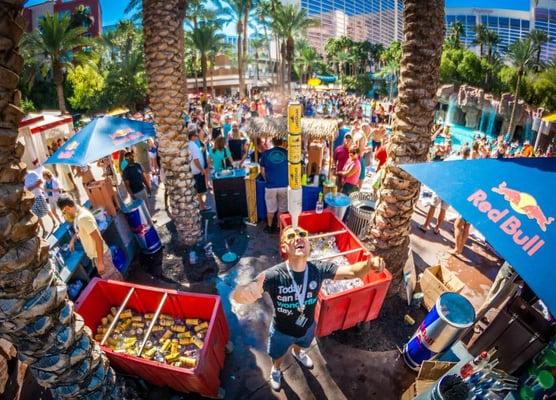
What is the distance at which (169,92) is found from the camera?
19.1 feet

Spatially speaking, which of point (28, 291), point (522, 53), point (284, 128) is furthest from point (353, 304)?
point (522, 53)

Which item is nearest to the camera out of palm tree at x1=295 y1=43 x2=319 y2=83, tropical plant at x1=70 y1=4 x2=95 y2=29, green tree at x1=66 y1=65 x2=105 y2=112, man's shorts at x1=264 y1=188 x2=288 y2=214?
man's shorts at x1=264 y1=188 x2=288 y2=214

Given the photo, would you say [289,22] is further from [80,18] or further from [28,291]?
[28,291]

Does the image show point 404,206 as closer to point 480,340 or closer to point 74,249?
point 480,340

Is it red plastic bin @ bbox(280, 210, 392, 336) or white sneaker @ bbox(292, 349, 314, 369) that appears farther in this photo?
white sneaker @ bbox(292, 349, 314, 369)

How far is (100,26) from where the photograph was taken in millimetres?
50219

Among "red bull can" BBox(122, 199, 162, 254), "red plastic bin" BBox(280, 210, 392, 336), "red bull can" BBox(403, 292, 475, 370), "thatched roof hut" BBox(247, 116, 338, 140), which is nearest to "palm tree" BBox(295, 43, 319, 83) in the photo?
"thatched roof hut" BBox(247, 116, 338, 140)

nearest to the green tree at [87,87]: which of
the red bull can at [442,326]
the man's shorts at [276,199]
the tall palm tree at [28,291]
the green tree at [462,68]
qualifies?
the man's shorts at [276,199]

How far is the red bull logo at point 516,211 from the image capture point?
2135 millimetres

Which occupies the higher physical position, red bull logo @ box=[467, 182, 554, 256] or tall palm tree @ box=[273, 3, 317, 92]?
tall palm tree @ box=[273, 3, 317, 92]

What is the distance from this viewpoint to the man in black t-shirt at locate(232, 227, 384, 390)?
10.6 feet

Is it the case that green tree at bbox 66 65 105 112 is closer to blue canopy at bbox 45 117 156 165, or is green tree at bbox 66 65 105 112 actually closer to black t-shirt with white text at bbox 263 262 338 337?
blue canopy at bbox 45 117 156 165

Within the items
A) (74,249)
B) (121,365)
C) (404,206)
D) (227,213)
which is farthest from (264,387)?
(227,213)

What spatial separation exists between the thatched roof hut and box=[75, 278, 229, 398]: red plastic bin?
6.16m
